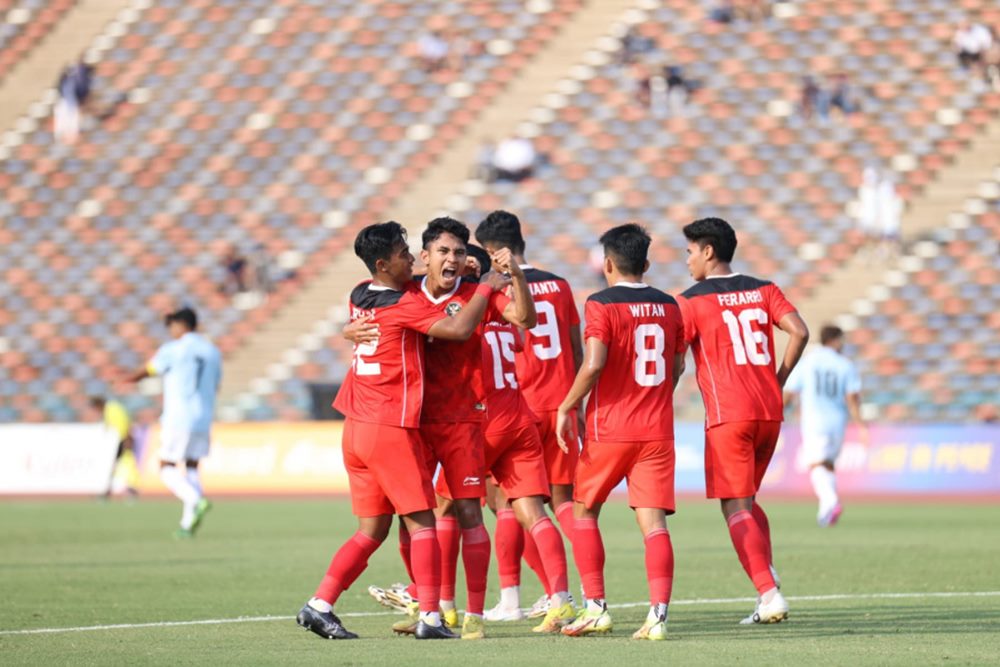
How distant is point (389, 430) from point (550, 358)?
1.99 m

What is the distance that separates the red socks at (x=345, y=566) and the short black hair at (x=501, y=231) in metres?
2.05

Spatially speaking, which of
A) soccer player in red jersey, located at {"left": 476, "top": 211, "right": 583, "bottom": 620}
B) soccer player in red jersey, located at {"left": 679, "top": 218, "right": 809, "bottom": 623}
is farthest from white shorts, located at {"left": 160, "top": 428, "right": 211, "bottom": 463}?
soccer player in red jersey, located at {"left": 679, "top": 218, "right": 809, "bottom": 623}

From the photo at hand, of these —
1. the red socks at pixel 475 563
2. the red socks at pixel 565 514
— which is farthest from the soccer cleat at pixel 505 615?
the red socks at pixel 475 563

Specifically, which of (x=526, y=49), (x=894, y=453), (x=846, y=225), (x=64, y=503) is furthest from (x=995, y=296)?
(x=64, y=503)

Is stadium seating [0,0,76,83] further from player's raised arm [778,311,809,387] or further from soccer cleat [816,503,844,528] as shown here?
player's raised arm [778,311,809,387]

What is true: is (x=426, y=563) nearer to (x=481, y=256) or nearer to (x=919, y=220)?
(x=481, y=256)

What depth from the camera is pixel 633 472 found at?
31.5ft

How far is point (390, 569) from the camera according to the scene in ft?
49.2

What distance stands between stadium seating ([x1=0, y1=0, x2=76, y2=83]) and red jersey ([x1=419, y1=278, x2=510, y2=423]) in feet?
111

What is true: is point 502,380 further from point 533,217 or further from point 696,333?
point 533,217

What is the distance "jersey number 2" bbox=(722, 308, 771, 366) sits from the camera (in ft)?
33.9

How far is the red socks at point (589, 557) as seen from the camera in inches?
375

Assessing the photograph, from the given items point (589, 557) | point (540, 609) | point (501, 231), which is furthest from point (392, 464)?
point (540, 609)

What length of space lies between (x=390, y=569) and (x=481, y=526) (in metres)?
5.46
